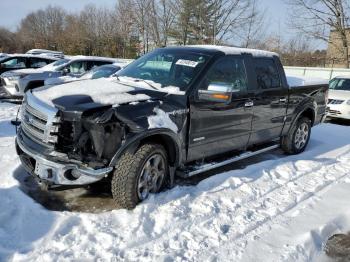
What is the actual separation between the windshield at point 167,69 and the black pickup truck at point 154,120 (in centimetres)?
1

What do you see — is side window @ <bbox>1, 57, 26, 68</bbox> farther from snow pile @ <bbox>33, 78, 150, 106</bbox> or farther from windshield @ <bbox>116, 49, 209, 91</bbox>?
snow pile @ <bbox>33, 78, 150, 106</bbox>

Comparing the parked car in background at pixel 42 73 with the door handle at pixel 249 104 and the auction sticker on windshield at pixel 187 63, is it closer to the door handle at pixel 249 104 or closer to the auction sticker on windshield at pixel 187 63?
the auction sticker on windshield at pixel 187 63

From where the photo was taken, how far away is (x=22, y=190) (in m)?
4.41

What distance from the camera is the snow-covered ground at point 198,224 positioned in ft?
10.8

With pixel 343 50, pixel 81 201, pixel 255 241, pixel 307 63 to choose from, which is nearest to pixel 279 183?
pixel 255 241

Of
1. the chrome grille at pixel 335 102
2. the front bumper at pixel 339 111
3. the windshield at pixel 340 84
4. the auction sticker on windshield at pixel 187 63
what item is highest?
the auction sticker on windshield at pixel 187 63

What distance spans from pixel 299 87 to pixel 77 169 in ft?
14.7

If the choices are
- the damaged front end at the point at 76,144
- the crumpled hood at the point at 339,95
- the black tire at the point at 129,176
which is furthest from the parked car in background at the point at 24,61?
the black tire at the point at 129,176

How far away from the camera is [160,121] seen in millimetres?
4078

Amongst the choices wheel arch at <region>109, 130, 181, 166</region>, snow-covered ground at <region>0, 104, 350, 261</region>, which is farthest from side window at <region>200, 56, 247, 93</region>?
snow-covered ground at <region>0, 104, 350, 261</region>

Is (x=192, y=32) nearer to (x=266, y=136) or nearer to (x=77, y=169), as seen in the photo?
(x=266, y=136)

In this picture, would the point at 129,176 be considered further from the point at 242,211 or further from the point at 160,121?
the point at 242,211

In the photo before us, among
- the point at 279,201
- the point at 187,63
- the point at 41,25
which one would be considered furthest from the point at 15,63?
the point at 41,25

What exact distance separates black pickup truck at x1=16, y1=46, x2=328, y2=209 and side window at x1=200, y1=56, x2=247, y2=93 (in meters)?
0.01
